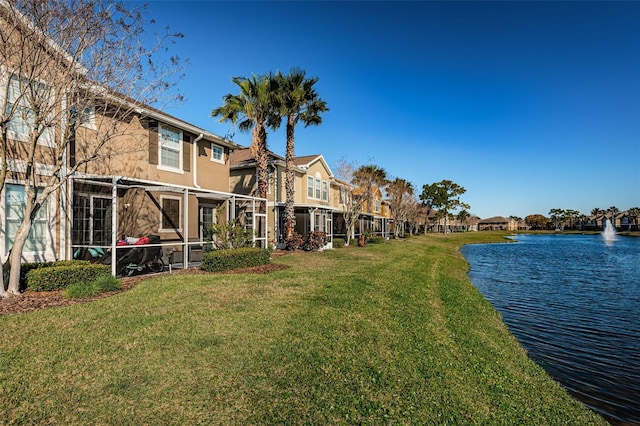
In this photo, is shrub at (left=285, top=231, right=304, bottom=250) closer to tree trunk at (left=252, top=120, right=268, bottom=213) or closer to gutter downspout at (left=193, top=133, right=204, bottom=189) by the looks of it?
tree trunk at (left=252, top=120, right=268, bottom=213)

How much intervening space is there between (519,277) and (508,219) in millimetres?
141473

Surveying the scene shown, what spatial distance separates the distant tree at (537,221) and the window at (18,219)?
13855cm

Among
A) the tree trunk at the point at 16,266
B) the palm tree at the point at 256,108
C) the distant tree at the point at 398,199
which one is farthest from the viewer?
the distant tree at the point at 398,199

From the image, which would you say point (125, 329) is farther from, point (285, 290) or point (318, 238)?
point (318, 238)

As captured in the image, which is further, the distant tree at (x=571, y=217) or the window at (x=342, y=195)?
the distant tree at (x=571, y=217)

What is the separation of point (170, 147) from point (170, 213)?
2.94 m

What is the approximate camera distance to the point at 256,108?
18.2 meters

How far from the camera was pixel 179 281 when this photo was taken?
9359 mm

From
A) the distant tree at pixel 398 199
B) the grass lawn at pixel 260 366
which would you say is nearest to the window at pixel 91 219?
the grass lawn at pixel 260 366

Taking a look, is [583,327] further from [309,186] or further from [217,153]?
[309,186]

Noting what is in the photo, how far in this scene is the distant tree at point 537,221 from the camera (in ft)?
384

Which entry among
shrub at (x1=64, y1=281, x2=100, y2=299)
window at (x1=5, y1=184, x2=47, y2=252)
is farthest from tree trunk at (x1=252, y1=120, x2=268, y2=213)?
shrub at (x1=64, y1=281, x2=100, y2=299)

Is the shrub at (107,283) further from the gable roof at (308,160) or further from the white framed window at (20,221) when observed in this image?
the gable roof at (308,160)

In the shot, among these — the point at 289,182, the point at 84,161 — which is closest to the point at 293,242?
the point at 289,182
